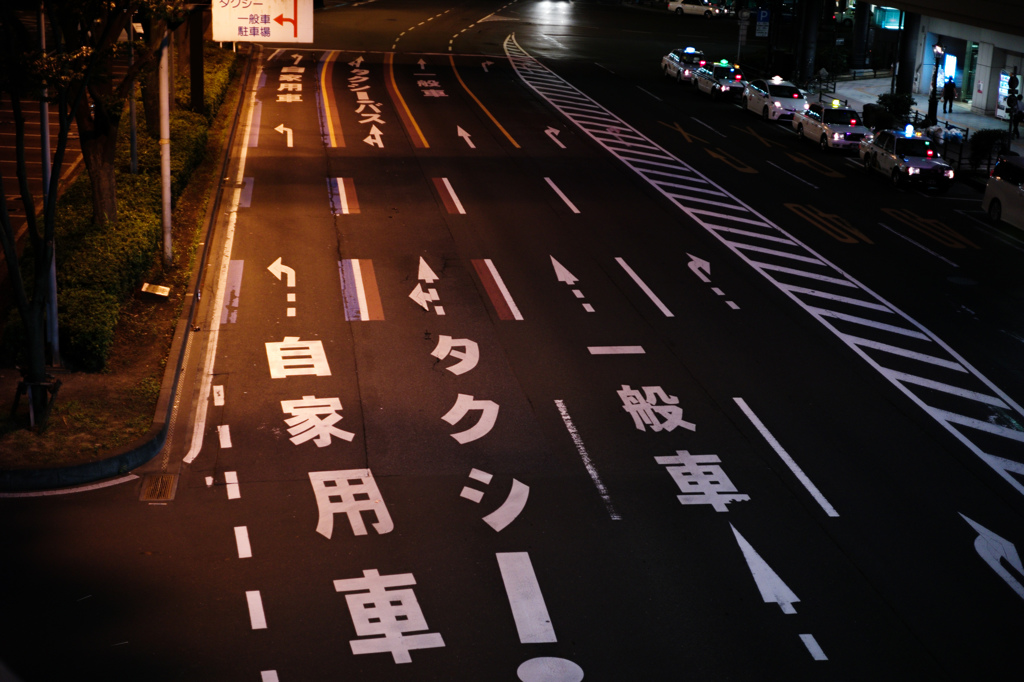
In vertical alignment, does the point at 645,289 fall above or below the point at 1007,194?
below

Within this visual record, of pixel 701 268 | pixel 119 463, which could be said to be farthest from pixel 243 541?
pixel 701 268

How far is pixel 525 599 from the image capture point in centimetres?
1038

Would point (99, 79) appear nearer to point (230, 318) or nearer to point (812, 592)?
point (230, 318)

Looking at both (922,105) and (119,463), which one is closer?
(119,463)

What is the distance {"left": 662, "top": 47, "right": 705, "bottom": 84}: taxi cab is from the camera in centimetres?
4822

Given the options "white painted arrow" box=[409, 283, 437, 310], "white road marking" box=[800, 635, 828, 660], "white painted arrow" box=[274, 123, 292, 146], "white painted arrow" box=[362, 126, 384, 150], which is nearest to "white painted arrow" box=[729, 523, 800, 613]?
"white road marking" box=[800, 635, 828, 660]

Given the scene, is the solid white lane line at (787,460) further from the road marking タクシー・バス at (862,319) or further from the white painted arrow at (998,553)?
the road marking タクシー・バス at (862,319)

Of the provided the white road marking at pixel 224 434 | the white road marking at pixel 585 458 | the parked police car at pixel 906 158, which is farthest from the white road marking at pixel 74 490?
the parked police car at pixel 906 158

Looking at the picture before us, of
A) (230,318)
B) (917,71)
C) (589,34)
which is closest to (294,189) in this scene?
(230,318)

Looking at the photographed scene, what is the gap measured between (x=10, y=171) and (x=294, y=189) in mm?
6585

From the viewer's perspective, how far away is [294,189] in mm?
25719

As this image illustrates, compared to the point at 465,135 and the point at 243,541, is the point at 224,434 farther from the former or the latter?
the point at 465,135

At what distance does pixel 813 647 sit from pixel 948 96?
1544 inches

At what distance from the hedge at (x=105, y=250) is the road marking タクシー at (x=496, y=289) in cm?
591
